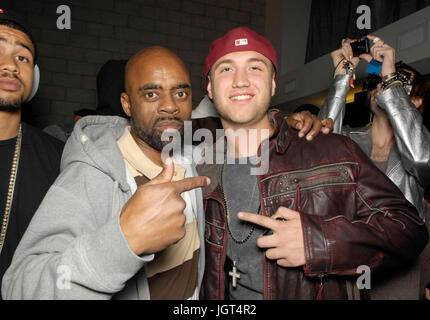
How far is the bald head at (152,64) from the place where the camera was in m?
1.38

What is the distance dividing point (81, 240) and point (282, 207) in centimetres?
66

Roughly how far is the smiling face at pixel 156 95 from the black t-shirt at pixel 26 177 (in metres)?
0.45

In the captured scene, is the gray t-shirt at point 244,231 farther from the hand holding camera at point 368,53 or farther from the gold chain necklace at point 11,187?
the hand holding camera at point 368,53

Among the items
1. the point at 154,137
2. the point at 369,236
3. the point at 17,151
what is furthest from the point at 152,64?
the point at 369,236

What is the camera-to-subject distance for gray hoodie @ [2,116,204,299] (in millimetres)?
759

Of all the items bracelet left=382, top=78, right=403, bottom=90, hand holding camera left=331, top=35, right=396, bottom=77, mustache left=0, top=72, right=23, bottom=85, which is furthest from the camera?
hand holding camera left=331, top=35, right=396, bottom=77

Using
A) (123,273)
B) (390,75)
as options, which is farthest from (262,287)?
(390,75)

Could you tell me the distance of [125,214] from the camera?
0.81 m

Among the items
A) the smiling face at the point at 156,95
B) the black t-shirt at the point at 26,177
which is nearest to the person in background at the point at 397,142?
the smiling face at the point at 156,95

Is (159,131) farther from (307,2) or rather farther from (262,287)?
(307,2)

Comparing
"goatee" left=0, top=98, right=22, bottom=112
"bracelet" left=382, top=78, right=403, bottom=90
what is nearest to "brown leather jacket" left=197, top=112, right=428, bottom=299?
"bracelet" left=382, top=78, right=403, bottom=90

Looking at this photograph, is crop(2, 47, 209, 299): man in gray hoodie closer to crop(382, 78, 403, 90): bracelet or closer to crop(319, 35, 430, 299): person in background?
crop(319, 35, 430, 299): person in background
